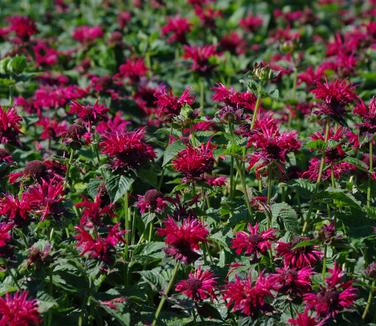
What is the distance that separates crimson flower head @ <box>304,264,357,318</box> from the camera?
1.97 m

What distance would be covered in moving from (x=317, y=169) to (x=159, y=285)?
80 cm

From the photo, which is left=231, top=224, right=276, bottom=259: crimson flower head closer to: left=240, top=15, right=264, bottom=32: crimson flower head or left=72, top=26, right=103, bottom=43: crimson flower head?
left=72, top=26, right=103, bottom=43: crimson flower head

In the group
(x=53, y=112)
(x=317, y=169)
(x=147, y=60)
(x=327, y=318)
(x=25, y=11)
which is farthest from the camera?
(x=25, y=11)

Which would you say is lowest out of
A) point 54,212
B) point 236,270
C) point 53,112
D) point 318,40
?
point 318,40

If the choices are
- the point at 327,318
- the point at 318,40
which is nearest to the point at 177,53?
the point at 318,40

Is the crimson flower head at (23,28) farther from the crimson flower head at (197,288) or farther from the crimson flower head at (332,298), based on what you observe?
the crimson flower head at (332,298)

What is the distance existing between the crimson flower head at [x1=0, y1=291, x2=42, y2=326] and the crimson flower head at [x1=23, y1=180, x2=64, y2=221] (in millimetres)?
356

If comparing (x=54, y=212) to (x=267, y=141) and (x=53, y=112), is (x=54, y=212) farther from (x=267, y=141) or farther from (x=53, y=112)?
(x=53, y=112)

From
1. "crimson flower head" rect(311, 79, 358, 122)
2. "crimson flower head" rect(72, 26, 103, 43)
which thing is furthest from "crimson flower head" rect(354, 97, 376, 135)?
"crimson flower head" rect(72, 26, 103, 43)

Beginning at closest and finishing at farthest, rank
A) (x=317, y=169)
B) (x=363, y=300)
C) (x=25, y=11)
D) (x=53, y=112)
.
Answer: (x=363, y=300), (x=317, y=169), (x=53, y=112), (x=25, y=11)

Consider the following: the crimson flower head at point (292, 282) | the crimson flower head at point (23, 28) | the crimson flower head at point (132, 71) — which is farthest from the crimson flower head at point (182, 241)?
the crimson flower head at point (23, 28)

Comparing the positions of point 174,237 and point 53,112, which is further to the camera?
point 53,112

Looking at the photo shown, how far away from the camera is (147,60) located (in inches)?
187

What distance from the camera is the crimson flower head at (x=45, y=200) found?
2.20m
